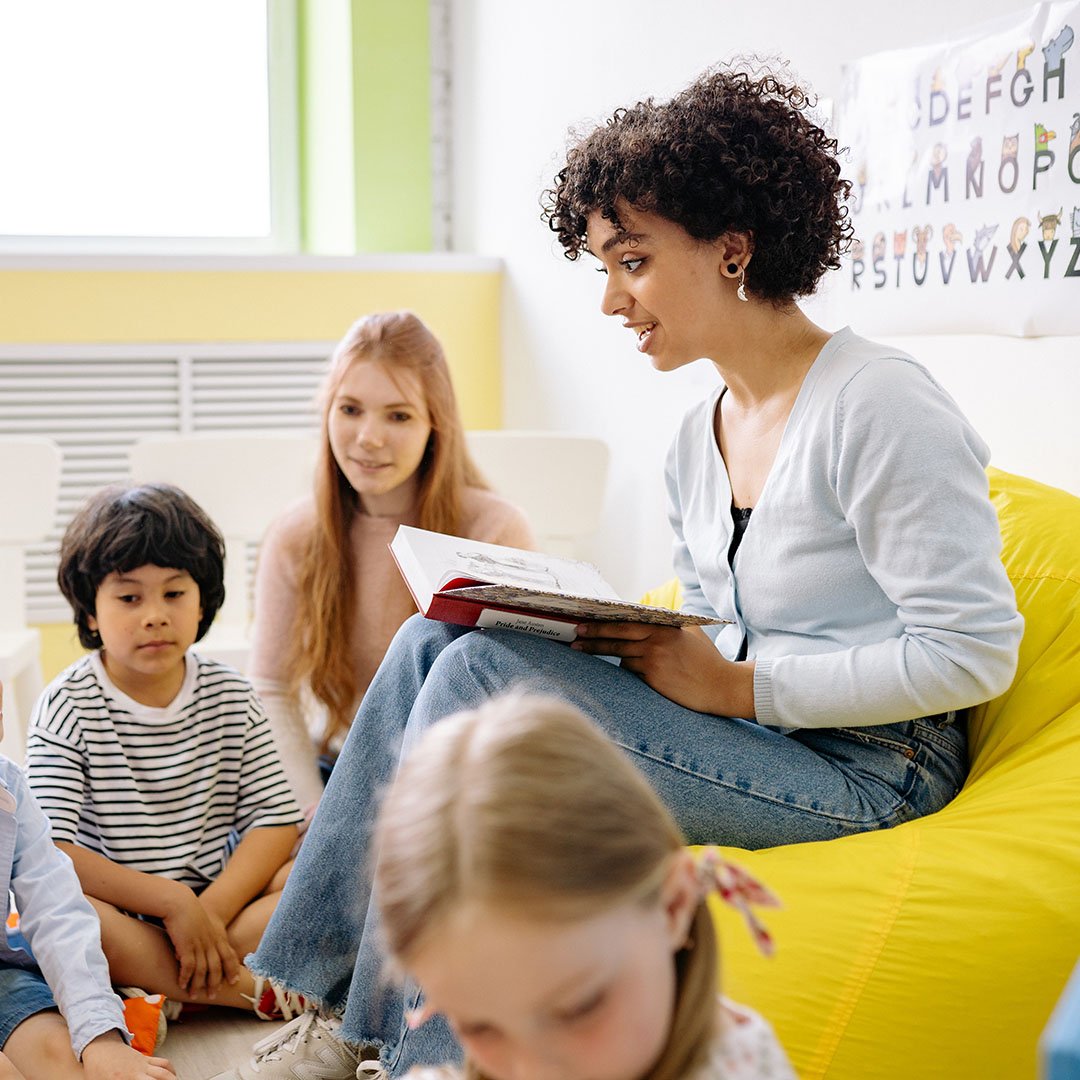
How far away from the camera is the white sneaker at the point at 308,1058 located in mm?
1437

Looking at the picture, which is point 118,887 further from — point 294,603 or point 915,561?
point 915,561

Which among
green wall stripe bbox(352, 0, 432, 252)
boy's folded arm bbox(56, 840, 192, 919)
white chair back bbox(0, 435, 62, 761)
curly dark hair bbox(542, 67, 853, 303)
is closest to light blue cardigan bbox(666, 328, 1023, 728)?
curly dark hair bbox(542, 67, 853, 303)

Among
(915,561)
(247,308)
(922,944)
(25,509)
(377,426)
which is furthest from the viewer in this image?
(247,308)

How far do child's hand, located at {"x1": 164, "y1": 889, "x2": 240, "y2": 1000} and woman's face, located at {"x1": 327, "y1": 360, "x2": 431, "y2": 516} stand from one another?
664 millimetres

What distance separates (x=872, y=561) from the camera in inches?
52.0

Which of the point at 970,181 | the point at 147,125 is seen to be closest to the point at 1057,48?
the point at 970,181

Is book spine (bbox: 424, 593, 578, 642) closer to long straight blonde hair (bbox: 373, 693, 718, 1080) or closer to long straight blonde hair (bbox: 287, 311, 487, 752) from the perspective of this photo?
long straight blonde hair (bbox: 373, 693, 718, 1080)

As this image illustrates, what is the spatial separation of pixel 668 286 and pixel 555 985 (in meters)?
0.93

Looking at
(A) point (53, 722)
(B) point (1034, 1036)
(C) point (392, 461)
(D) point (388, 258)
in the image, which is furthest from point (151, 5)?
(B) point (1034, 1036)

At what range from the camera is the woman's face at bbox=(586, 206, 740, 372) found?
57.6 inches

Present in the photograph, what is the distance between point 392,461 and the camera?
2.05 metres

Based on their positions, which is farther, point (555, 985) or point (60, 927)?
point (60, 927)

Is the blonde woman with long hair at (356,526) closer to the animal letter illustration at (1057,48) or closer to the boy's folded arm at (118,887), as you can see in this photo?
the boy's folded arm at (118,887)

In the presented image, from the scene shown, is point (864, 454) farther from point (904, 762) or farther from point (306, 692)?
point (306, 692)
